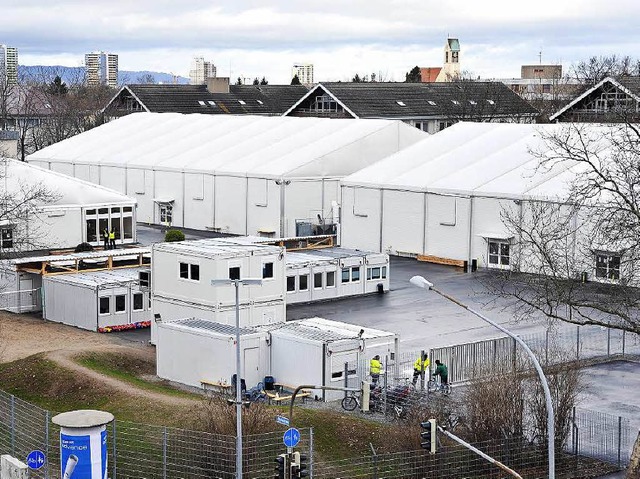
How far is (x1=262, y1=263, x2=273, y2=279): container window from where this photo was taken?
1855 inches

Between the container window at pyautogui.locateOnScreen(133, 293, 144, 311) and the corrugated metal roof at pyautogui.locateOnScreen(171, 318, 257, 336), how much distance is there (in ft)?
23.3

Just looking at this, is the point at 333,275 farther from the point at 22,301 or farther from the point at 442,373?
the point at 442,373

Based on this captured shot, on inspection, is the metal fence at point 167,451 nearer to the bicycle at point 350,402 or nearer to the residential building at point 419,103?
the bicycle at point 350,402

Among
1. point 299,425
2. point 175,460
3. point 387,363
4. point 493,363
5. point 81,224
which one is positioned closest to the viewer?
point 175,460

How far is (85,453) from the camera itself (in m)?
31.4

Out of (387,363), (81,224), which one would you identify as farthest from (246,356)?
(81,224)

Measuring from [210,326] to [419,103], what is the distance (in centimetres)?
7328

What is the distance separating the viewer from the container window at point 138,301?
168 ft

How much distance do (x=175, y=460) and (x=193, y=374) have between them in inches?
353

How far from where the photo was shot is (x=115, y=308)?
50781mm

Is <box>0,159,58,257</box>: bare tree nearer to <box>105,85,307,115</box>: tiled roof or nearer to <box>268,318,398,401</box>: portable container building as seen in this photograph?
<box>268,318,398,401</box>: portable container building

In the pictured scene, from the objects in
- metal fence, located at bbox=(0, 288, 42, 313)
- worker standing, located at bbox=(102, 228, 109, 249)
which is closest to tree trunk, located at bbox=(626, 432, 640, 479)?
metal fence, located at bbox=(0, 288, 42, 313)

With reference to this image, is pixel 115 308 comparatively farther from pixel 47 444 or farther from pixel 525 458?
pixel 525 458

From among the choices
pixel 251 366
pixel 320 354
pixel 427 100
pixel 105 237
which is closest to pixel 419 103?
pixel 427 100
